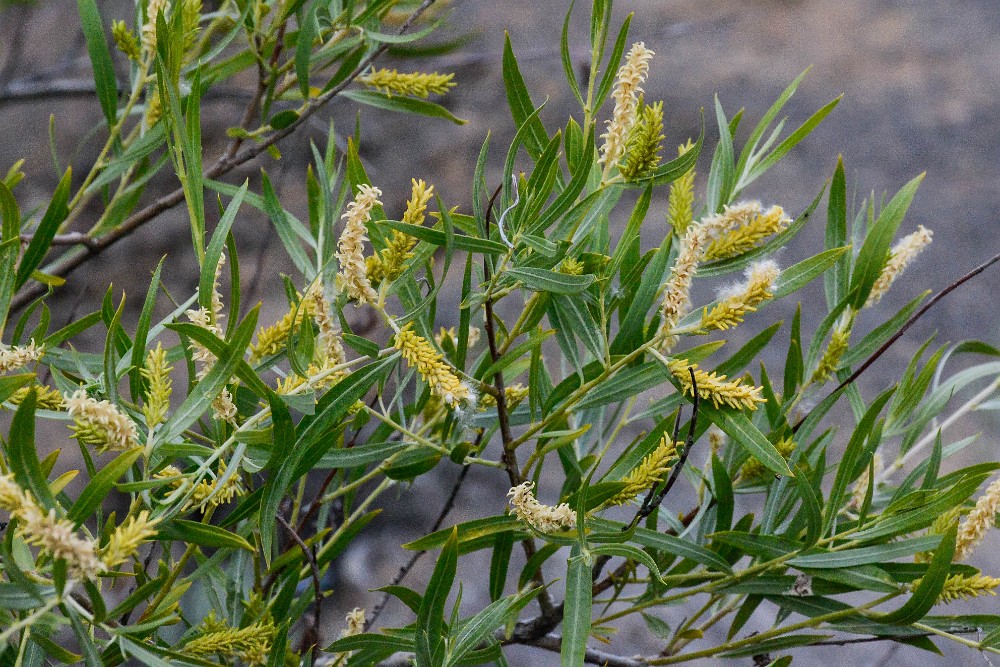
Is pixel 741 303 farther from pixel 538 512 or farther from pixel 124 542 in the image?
pixel 124 542

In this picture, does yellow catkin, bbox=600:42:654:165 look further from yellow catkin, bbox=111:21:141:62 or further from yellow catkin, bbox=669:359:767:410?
yellow catkin, bbox=111:21:141:62

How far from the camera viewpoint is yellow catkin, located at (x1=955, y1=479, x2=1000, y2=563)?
1.61 feet

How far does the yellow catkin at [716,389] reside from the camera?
1.49 ft

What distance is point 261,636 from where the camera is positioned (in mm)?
520

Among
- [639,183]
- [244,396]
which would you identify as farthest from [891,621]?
[244,396]

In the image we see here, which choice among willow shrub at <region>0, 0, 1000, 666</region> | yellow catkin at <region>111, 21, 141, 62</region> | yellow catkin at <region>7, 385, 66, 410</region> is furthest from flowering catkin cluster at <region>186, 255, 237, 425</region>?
yellow catkin at <region>111, 21, 141, 62</region>

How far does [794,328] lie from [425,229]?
0.89 ft

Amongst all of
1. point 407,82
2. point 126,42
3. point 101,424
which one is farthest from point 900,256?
point 126,42

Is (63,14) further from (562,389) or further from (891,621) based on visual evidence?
(891,621)

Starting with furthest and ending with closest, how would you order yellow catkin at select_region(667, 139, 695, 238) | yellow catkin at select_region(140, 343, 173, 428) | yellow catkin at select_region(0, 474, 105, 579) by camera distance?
yellow catkin at select_region(667, 139, 695, 238) < yellow catkin at select_region(140, 343, 173, 428) < yellow catkin at select_region(0, 474, 105, 579)

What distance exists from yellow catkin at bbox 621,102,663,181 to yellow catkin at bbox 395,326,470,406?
0.15 meters

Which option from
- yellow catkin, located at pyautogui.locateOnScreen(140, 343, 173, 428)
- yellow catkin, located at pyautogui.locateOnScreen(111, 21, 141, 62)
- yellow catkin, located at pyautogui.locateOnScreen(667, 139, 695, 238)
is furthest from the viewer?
yellow catkin, located at pyautogui.locateOnScreen(111, 21, 141, 62)

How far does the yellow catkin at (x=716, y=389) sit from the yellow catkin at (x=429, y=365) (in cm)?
12


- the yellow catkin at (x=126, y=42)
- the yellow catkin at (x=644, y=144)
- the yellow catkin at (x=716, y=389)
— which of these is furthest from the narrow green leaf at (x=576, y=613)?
the yellow catkin at (x=126, y=42)
